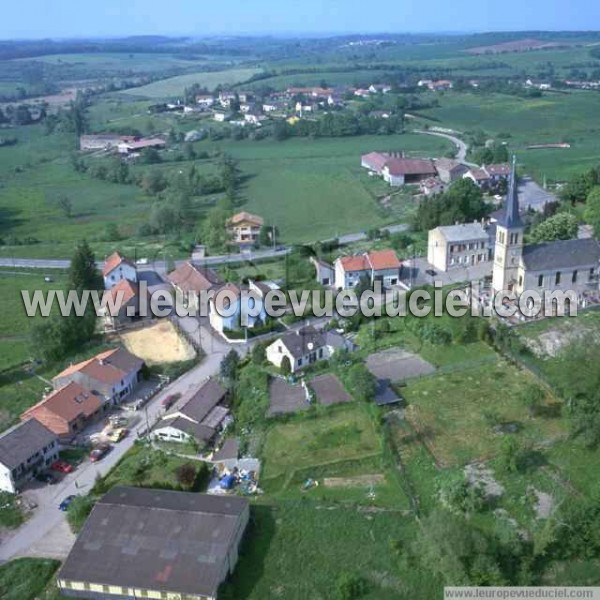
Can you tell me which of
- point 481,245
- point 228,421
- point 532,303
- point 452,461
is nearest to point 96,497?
point 228,421

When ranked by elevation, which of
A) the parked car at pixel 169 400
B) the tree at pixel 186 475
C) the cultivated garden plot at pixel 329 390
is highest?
the cultivated garden plot at pixel 329 390

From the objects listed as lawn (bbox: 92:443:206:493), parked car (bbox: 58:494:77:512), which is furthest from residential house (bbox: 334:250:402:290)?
parked car (bbox: 58:494:77:512)

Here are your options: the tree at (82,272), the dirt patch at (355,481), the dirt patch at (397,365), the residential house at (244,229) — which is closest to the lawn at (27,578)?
the dirt patch at (355,481)

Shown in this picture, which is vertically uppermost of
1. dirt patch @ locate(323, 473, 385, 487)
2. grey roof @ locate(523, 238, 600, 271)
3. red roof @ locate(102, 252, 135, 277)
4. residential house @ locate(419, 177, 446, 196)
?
grey roof @ locate(523, 238, 600, 271)

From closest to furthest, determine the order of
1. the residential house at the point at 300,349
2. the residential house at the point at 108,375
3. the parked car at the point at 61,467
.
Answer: the parked car at the point at 61,467, the residential house at the point at 108,375, the residential house at the point at 300,349

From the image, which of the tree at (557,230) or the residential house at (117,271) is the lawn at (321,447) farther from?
the tree at (557,230)

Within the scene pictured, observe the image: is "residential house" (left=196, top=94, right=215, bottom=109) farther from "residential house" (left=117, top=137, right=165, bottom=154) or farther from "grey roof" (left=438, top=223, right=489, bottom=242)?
"grey roof" (left=438, top=223, right=489, bottom=242)
